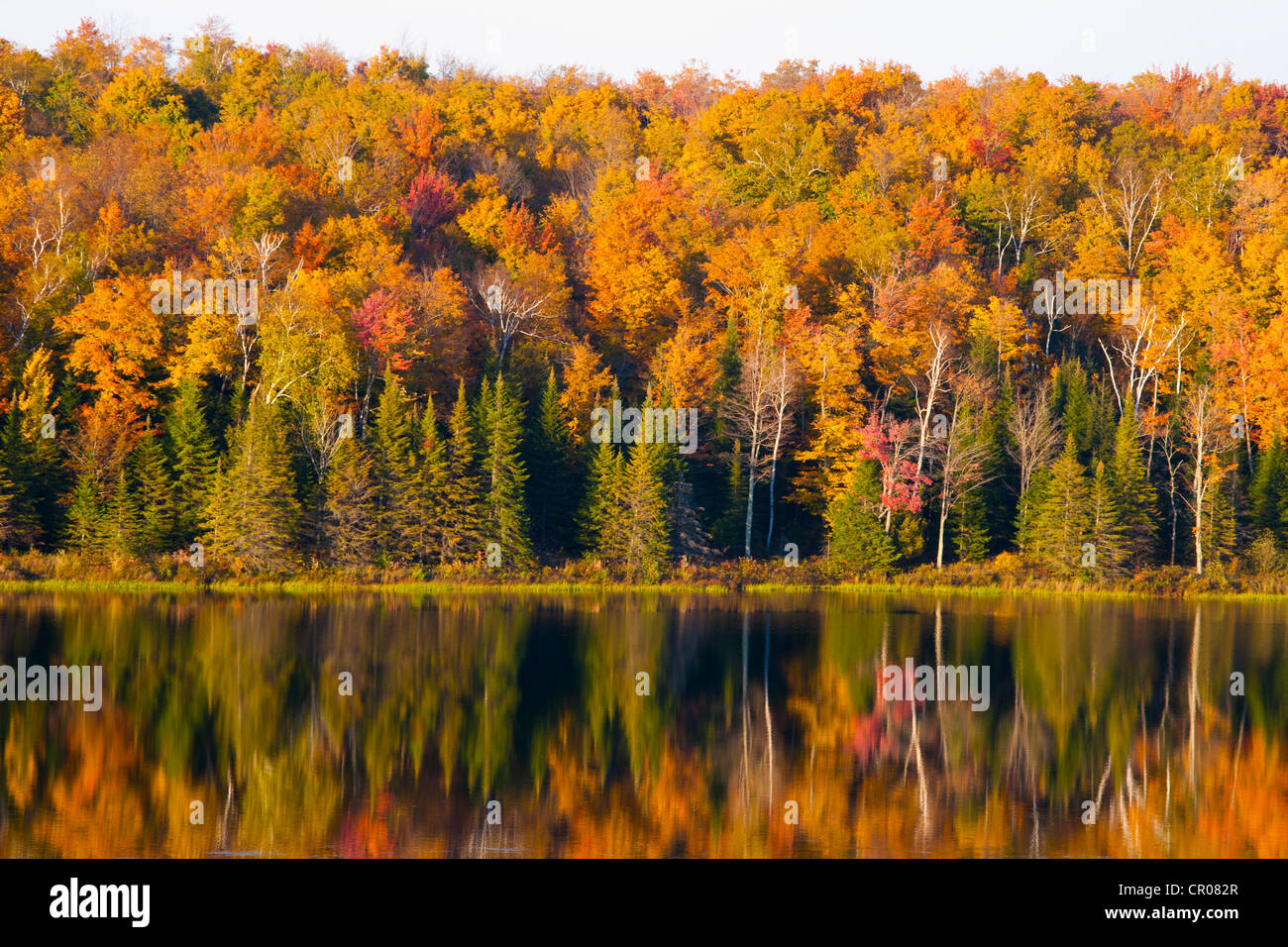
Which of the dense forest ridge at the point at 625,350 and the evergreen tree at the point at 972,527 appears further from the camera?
the evergreen tree at the point at 972,527

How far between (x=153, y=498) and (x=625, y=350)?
81.7 ft

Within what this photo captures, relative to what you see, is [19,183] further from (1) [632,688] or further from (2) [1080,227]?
(2) [1080,227]

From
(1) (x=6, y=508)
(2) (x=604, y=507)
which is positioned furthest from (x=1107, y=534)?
(1) (x=6, y=508)

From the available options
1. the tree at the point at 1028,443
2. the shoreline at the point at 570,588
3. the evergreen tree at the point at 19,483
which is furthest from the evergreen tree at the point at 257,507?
the tree at the point at 1028,443

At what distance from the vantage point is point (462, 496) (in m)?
57.3

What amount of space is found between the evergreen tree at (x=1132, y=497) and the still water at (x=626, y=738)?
15.1 meters

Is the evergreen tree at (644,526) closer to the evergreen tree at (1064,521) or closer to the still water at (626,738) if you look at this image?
the still water at (626,738)

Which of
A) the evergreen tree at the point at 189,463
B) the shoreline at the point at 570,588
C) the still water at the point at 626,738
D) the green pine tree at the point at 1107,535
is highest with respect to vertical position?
the evergreen tree at the point at 189,463

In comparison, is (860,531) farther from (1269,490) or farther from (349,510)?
(349,510)

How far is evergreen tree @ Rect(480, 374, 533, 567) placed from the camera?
188 ft

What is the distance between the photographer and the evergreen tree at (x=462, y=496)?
57.2 metres

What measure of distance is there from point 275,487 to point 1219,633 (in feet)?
110
